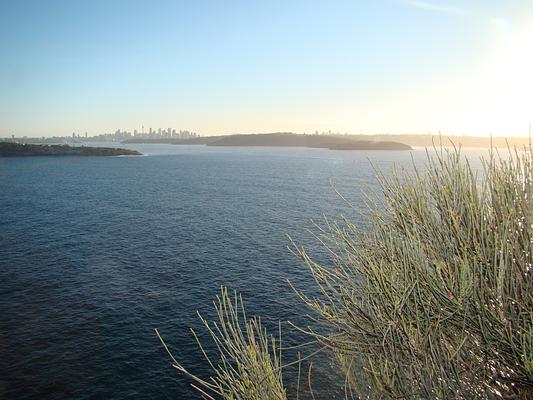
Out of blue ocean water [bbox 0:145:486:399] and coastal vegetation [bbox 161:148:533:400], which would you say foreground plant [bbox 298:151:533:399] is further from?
blue ocean water [bbox 0:145:486:399]

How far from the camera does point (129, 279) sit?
41469mm

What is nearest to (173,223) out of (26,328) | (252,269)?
(252,269)

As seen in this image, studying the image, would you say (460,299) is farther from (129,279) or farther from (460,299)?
(129,279)

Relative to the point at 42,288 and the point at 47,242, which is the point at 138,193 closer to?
the point at 47,242

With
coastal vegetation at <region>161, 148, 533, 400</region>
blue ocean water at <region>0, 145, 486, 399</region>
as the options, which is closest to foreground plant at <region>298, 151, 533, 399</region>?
coastal vegetation at <region>161, 148, 533, 400</region>

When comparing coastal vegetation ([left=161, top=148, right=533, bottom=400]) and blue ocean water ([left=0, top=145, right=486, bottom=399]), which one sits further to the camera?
blue ocean water ([left=0, top=145, right=486, bottom=399])

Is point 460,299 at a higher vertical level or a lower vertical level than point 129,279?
higher

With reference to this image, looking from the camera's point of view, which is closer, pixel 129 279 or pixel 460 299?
pixel 460 299

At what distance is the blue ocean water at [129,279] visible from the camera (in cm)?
2631

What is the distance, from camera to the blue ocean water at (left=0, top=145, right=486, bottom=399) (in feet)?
86.3

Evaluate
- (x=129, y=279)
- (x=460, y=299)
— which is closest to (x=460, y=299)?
(x=460, y=299)

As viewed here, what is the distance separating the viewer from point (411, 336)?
353 inches

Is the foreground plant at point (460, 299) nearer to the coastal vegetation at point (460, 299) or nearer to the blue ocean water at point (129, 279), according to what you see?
the coastal vegetation at point (460, 299)

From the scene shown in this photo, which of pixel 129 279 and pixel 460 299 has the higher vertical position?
pixel 460 299
